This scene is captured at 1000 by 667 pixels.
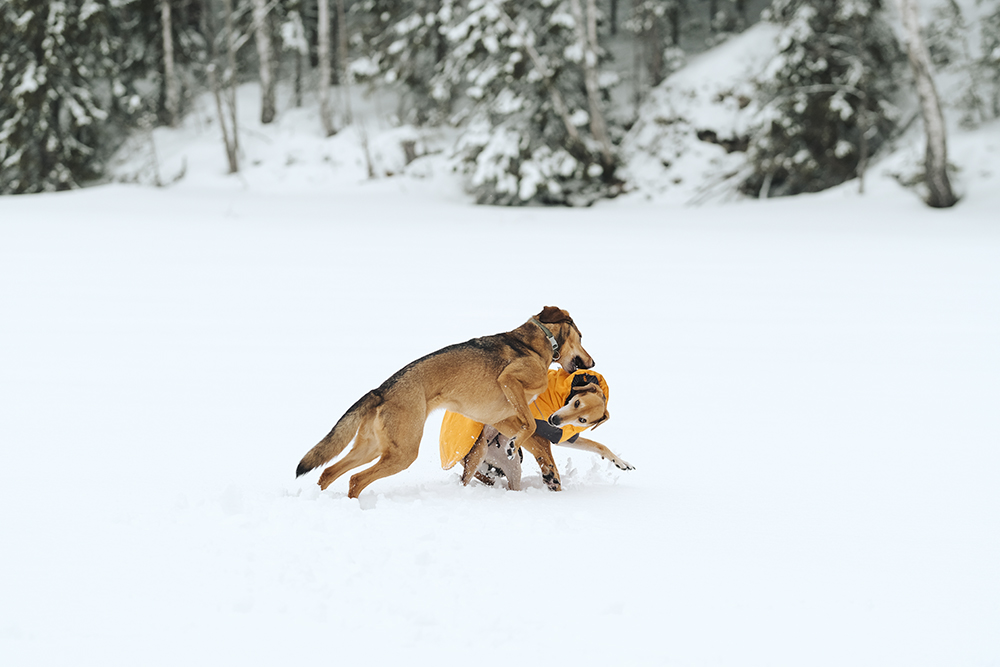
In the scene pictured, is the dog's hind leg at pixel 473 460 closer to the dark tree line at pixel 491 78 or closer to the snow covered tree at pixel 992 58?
the dark tree line at pixel 491 78

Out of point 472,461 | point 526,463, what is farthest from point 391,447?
point 526,463

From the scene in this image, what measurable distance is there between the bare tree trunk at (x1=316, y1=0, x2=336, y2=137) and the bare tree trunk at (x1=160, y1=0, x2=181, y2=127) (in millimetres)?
6136

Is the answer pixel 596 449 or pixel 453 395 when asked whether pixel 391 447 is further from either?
pixel 596 449

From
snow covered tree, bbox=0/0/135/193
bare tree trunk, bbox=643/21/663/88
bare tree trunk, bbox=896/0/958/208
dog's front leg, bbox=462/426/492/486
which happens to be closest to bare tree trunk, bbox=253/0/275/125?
snow covered tree, bbox=0/0/135/193

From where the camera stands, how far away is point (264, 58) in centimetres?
2498

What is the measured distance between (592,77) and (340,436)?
59.0 feet

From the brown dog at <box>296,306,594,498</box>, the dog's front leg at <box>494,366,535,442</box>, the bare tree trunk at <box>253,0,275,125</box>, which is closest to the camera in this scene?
the brown dog at <box>296,306,594,498</box>

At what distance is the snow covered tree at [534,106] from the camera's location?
63.5ft

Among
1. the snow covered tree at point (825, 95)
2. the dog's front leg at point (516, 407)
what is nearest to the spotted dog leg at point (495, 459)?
the dog's front leg at point (516, 407)

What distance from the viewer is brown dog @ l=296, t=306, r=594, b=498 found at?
415 centimetres

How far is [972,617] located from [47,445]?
5.43 metres

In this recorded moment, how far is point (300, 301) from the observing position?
11195 mm

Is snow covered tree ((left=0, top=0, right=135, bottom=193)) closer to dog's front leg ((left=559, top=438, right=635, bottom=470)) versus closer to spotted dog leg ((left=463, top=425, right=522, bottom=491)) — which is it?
spotted dog leg ((left=463, top=425, right=522, bottom=491))

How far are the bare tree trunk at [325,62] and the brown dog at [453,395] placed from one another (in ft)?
71.3
